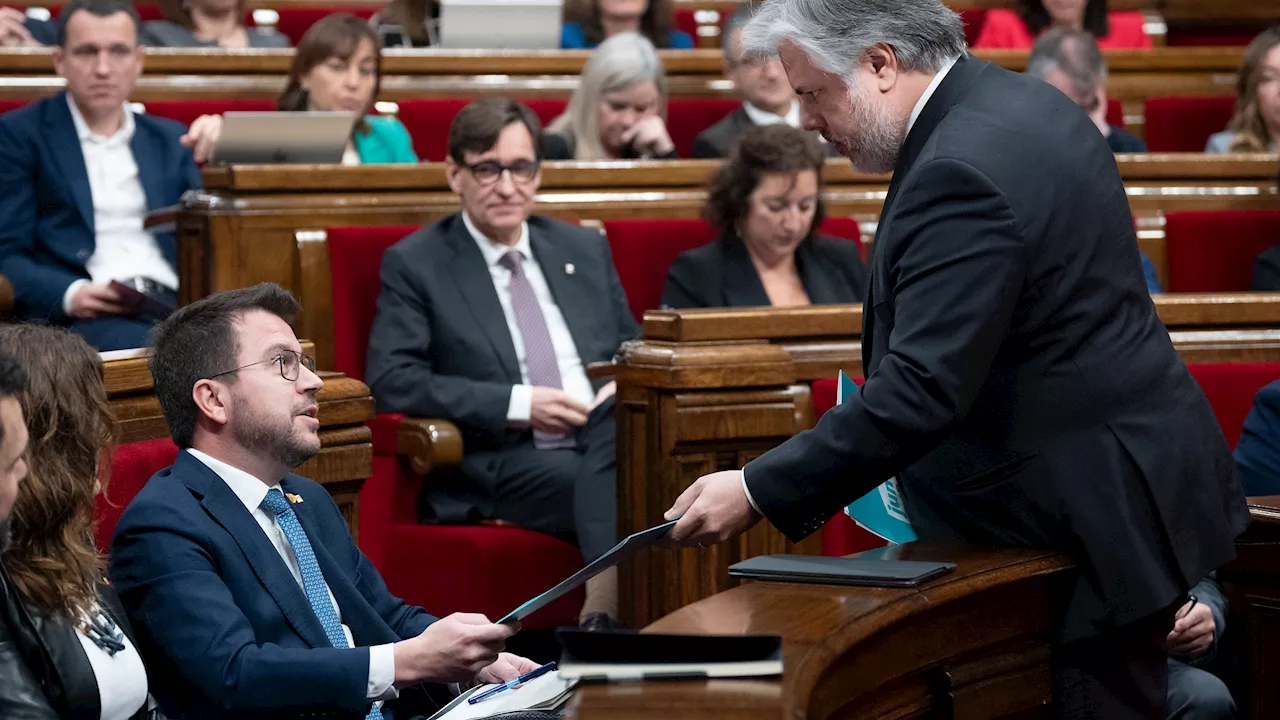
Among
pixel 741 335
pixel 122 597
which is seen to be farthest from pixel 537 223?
pixel 122 597

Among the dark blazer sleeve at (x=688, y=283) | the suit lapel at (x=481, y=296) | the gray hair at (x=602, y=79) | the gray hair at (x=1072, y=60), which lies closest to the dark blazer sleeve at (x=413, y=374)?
the suit lapel at (x=481, y=296)

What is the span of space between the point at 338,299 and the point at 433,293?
0.71ft

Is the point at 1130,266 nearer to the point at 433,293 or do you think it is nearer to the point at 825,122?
the point at 825,122

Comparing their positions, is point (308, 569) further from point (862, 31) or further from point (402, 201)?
point (402, 201)

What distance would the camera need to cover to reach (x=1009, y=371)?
1.60 metres

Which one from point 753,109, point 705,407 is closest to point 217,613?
point 705,407

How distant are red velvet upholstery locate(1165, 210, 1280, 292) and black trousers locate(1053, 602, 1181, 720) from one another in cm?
229

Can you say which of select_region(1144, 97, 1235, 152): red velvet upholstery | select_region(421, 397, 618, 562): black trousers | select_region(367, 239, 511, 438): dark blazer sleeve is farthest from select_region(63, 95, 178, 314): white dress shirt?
select_region(1144, 97, 1235, 152): red velvet upholstery

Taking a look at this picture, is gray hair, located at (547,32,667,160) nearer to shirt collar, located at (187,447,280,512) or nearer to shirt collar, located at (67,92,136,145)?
shirt collar, located at (67,92,136,145)

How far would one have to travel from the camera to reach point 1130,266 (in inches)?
65.0

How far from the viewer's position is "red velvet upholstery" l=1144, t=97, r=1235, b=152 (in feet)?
16.2

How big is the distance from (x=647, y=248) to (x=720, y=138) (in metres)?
0.74

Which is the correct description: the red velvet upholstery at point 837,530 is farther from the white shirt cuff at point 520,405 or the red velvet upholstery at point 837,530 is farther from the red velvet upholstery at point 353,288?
the red velvet upholstery at point 353,288

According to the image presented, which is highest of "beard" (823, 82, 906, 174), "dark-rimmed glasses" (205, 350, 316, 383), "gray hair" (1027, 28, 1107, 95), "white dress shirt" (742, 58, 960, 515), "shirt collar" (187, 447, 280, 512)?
"white dress shirt" (742, 58, 960, 515)
